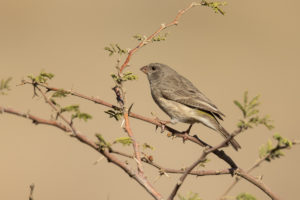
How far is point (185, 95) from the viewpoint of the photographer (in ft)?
22.5

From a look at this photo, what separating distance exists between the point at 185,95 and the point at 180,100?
146mm

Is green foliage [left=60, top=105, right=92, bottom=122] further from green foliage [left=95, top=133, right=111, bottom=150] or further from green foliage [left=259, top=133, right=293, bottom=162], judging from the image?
green foliage [left=259, top=133, right=293, bottom=162]

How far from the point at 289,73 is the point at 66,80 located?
7.41 metres

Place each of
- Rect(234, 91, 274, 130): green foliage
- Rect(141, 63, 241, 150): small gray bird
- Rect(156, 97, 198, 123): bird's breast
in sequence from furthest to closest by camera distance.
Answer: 1. Rect(156, 97, 198, 123): bird's breast
2. Rect(141, 63, 241, 150): small gray bird
3. Rect(234, 91, 274, 130): green foliage

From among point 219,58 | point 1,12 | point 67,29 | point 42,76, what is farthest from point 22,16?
point 42,76

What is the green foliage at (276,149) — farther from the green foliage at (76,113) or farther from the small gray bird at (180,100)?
the small gray bird at (180,100)

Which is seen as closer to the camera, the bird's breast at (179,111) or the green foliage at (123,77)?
the green foliage at (123,77)

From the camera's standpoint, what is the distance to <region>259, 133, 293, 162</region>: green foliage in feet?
7.38

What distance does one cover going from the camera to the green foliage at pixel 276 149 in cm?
225

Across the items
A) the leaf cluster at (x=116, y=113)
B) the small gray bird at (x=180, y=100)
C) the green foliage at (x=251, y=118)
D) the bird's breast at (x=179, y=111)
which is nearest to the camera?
the green foliage at (x=251, y=118)

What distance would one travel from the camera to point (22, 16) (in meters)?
21.6

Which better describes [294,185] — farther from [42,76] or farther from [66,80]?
[42,76]

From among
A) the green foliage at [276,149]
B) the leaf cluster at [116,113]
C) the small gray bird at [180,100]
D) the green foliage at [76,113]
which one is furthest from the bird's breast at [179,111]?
the green foliage at [276,149]

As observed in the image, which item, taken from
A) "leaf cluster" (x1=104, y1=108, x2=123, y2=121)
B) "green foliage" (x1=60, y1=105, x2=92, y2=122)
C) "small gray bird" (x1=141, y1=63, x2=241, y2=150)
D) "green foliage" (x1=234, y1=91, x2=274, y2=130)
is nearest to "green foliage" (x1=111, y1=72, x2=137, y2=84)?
"leaf cluster" (x1=104, y1=108, x2=123, y2=121)
